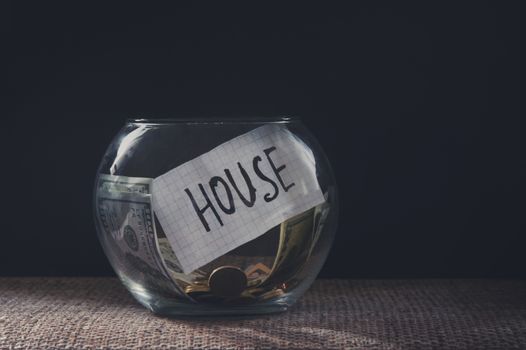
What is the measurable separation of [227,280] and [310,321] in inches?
2.9

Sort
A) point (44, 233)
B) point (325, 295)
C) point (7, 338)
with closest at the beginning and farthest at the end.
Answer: point (7, 338)
point (325, 295)
point (44, 233)

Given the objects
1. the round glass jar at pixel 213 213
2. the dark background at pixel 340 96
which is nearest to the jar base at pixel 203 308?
the round glass jar at pixel 213 213

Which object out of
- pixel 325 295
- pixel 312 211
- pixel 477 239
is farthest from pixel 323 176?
pixel 477 239

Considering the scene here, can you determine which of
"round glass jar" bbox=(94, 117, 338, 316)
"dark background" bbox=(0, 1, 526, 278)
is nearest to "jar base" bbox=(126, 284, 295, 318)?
"round glass jar" bbox=(94, 117, 338, 316)

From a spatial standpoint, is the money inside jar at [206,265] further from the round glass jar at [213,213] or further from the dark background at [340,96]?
the dark background at [340,96]

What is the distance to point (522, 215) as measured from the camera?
2.99 ft

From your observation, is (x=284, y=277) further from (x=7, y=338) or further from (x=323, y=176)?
(x=7, y=338)

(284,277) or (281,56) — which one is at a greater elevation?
(281,56)

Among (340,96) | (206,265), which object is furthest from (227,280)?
(340,96)

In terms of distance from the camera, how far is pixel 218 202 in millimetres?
709

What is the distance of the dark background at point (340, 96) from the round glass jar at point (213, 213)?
18 centimetres

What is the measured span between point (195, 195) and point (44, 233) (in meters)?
0.28

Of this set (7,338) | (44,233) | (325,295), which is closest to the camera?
(7,338)

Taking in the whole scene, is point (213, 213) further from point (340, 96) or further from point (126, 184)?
point (340, 96)
